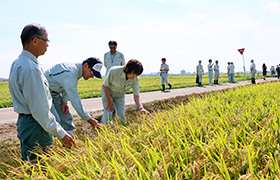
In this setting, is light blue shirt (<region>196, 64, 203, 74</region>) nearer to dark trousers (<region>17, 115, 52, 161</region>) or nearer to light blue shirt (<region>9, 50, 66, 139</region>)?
dark trousers (<region>17, 115, 52, 161</region>)

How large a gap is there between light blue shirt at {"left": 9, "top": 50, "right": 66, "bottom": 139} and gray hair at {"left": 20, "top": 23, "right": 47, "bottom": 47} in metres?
0.13

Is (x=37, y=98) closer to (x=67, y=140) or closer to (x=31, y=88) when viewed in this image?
(x=31, y=88)

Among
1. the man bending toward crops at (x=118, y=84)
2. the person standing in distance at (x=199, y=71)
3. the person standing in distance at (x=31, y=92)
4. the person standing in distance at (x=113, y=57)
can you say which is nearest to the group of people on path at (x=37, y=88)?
the person standing in distance at (x=31, y=92)

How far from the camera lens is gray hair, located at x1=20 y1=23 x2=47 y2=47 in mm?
2137

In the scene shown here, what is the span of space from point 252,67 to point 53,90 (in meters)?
18.9

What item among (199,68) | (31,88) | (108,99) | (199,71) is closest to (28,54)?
(31,88)

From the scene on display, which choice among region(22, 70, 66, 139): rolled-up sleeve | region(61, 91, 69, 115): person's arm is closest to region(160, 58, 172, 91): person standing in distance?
region(61, 91, 69, 115): person's arm

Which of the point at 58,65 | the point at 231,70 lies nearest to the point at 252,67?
the point at 231,70

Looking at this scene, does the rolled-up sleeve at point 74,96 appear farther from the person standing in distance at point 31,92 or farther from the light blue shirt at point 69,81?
the person standing in distance at point 31,92

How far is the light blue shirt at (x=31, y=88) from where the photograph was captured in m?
2.04

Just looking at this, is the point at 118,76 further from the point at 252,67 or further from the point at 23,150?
the point at 252,67

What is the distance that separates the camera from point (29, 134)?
235 cm

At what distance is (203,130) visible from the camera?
2.59m

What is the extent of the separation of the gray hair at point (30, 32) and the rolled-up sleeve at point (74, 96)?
88 centimetres
